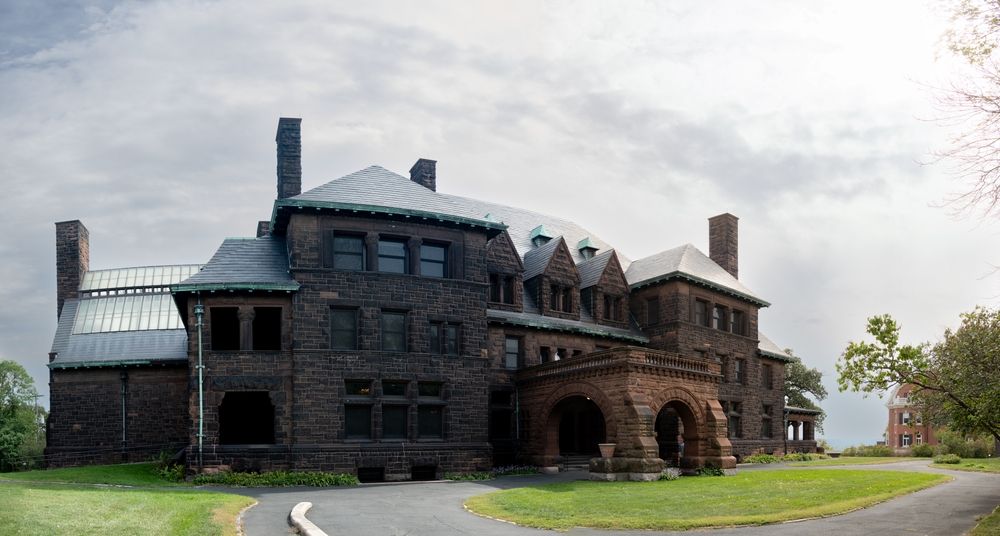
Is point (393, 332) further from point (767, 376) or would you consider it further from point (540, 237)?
point (767, 376)

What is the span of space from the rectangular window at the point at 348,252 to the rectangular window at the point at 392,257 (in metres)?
0.78

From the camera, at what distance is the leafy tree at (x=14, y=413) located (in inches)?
1587

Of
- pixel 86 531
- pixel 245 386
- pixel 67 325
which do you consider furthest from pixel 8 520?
pixel 67 325

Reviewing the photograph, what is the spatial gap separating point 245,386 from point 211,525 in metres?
15.4

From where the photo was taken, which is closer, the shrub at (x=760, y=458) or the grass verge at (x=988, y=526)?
the grass verge at (x=988, y=526)

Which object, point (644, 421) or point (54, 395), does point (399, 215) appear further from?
point (54, 395)

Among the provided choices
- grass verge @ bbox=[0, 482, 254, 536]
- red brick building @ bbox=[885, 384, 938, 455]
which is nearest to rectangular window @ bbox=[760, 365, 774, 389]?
grass verge @ bbox=[0, 482, 254, 536]

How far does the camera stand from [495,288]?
1524 inches

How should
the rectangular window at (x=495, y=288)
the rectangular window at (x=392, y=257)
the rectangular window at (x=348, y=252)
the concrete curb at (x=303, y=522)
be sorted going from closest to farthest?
the concrete curb at (x=303, y=522), the rectangular window at (x=348, y=252), the rectangular window at (x=392, y=257), the rectangular window at (x=495, y=288)

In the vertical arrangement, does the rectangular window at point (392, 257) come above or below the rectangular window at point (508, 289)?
above

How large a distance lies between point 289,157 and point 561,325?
1509cm

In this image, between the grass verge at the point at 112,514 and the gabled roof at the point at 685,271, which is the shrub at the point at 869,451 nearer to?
the gabled roof at the point at 685,271

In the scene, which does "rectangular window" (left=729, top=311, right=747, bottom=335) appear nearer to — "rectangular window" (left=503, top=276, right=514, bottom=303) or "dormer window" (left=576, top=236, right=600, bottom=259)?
"dormer window" (left=576, top=236, right=600, bottom=259)

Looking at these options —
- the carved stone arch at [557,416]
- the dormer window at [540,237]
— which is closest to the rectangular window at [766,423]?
the dormer window at [540,237]
